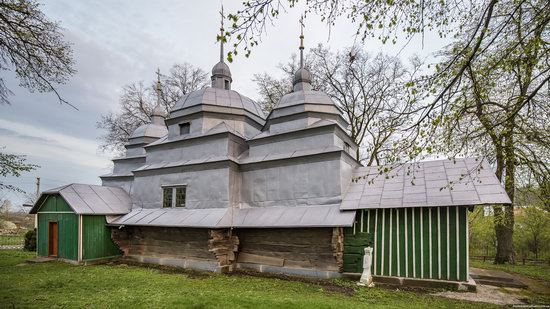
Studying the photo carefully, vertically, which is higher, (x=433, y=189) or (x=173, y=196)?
(x=433, y=189)

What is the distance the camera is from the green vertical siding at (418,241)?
899cm

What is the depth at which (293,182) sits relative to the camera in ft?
38.4

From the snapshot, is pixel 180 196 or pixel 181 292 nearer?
pixel 181 292

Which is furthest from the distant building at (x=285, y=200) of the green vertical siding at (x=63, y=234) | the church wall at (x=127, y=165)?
the church wall at (x=127, y=165)

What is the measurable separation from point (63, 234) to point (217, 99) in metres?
8.97

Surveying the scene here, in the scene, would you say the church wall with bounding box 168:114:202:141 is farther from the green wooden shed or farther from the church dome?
the green wooden shed

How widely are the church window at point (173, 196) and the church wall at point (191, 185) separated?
0.64ft

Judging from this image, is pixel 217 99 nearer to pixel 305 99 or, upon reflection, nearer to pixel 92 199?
pixel 305 99

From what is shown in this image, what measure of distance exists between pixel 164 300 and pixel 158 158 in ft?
28.0

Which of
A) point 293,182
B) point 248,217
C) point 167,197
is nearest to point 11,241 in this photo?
point 167,197

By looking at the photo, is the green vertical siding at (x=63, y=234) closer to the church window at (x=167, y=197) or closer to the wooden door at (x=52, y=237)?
the wooden door at (x=52, y=237)

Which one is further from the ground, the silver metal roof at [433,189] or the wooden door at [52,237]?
the silver metal roof at [433,189]

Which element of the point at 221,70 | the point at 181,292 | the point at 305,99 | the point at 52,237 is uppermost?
the point at 221,70

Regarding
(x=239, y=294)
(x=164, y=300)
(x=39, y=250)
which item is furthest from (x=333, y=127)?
(x=39, y=250)
